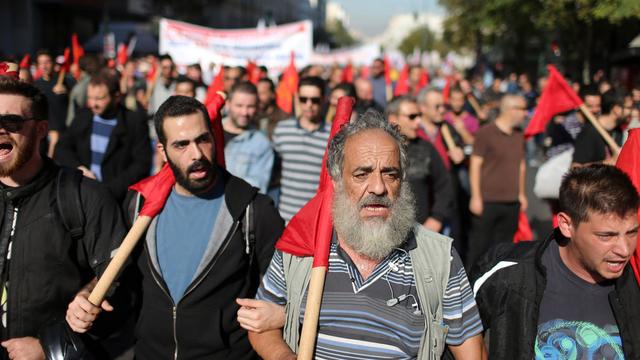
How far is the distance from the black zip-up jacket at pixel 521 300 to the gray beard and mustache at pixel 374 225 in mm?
448

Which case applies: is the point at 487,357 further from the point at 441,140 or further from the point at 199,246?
the point at 441,140

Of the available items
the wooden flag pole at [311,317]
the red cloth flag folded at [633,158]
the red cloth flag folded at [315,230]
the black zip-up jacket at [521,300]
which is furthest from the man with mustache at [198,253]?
the red cloth flag folded at [633,158]

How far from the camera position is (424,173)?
5.51 m

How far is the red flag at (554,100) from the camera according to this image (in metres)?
5.51

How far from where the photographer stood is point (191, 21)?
49.0 meters

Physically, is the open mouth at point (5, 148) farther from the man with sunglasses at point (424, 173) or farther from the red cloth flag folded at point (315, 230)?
the man with sunglasses at point (424, 173)

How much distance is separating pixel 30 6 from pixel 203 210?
35.0 meters

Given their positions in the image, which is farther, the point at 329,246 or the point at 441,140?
the point at 441,140

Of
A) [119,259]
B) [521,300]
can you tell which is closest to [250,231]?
[119,259]

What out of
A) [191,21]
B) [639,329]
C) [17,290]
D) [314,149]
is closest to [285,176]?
[314,149]

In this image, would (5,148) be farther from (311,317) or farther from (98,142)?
(98,142)

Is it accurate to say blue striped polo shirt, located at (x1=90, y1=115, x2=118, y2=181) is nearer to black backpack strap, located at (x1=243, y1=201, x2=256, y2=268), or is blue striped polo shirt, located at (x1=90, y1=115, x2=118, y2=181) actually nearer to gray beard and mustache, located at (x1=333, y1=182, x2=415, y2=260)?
black backpack strap, located at (x1=243, y1=201, x2=256, y2=268)

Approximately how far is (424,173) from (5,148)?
3.37 m

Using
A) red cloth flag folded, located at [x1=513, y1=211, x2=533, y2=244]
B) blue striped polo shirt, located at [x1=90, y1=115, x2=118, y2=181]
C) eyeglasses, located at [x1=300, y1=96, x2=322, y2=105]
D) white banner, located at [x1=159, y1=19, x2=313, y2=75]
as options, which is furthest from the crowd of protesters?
white banner, located at [x1=159, y1=19, x2=313, y2=75]
